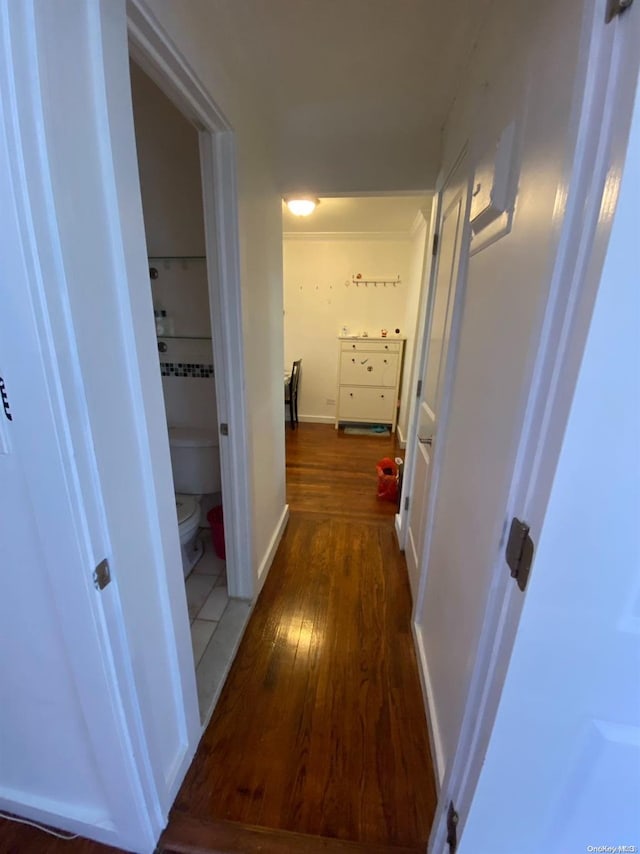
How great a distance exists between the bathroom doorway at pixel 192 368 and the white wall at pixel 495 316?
94 cm

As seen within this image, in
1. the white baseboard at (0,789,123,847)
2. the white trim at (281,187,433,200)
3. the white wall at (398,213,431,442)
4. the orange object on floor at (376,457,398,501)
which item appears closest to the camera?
the white baseboard at (0,789,123,847)

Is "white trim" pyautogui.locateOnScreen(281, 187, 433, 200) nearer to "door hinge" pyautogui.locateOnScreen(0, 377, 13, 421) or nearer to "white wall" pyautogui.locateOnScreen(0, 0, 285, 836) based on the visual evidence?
"white wall" pyautogui.locateOnScreen(0, 0, 285, 836)

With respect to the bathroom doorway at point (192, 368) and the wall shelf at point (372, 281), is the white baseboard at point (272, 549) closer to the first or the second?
the bathroom doorway at point (192, 368)

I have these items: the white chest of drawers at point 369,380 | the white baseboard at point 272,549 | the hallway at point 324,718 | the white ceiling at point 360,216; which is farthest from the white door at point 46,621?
the white chest of drawers at point 369,380

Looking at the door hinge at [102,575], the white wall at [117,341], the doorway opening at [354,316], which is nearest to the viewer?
the white wall at [117,341]

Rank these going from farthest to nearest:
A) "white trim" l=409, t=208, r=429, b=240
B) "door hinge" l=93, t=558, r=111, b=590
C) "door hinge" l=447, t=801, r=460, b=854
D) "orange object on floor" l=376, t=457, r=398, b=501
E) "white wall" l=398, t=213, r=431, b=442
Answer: "white wall" l=398, t=213, r=431, b=442 < "white trim" l=409, t=208, r=429, b=240 < "orange object on floor" l=376, t=457, r=398, b=501 < "door hinge" l=447, t=801, r=460, b=854 < "door hinge" l=93, t=558, r=111, b=590

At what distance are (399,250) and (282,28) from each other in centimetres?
355

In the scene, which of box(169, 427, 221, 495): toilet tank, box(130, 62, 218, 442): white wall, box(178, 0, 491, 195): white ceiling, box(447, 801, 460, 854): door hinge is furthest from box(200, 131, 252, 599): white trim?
box(447, 801, 460, 854): door hinge

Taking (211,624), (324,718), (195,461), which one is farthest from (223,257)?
(324,718)

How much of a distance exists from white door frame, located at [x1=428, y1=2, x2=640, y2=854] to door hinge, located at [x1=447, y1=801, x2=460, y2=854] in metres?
0.27

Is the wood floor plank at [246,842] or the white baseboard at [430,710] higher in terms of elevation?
the white baseboard at [430,710]

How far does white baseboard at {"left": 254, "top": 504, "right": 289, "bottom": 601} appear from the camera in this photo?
76.8 inches

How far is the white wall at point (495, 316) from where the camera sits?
0.63 metres

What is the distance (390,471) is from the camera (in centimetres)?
313
